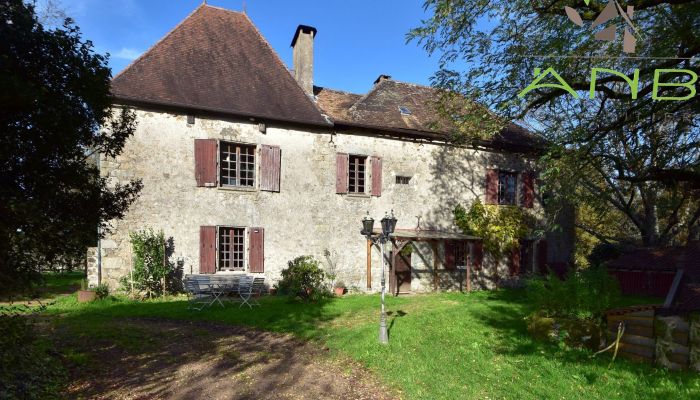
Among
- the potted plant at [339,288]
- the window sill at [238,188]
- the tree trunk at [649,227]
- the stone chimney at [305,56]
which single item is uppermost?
the stone chimney at [305,56]

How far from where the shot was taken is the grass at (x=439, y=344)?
17.3 ft

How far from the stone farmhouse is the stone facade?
0.13 ft

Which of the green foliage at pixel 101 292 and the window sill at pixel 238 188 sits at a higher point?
the window sill at pixel 238 188

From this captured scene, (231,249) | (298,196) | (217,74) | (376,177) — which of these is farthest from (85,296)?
(376,177)

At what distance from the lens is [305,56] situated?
594 inches

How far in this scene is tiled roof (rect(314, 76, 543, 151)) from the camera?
14266 millimetres

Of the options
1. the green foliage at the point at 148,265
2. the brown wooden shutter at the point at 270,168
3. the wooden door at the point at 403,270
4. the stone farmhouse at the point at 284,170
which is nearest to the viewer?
the green foliage at the point at 148,265

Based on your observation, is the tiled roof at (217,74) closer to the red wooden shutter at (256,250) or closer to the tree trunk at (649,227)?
the red wooden shutter at (256,250)

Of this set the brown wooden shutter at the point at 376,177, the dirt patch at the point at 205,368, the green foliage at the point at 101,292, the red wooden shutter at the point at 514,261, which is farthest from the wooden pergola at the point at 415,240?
the green foliage at the point at 101,292

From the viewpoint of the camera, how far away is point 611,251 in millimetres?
17375

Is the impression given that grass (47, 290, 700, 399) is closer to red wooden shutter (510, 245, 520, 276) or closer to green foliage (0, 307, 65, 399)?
green foliage (0, 307, 65, 399)

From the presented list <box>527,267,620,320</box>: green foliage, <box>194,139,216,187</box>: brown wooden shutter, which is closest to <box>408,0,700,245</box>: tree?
<box>527,267,620,320</box>: green foliage

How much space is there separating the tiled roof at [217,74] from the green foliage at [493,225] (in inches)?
254

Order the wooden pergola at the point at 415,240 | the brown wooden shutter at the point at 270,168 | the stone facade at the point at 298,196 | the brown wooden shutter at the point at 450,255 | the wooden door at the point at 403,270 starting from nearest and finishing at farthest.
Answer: the stone facade at the point at 298,196 < the brown wooden shutter at the point at 270,168 < the wooden pergola at the point at 415,240 < the wooden door at the point at 403,270 < the brown wooden shutter at the point at 450,255
